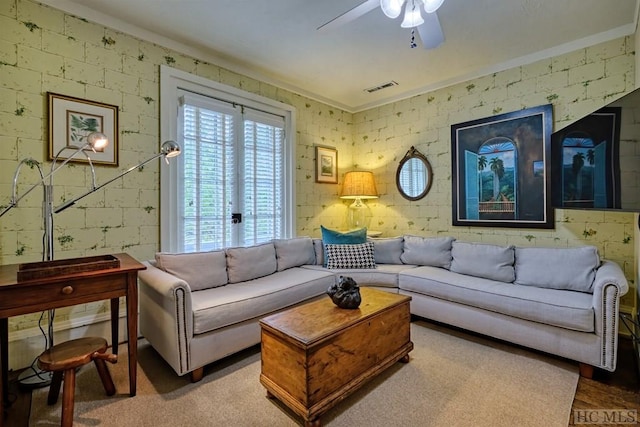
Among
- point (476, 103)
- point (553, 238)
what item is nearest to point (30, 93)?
point (476, 103)

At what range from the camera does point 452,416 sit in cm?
164

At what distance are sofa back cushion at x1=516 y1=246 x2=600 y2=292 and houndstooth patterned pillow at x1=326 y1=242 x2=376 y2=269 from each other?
140 cm

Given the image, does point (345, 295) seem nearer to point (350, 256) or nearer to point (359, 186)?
point (350, 256)

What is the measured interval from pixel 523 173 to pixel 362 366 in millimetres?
2643

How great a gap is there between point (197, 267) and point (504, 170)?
128 inches

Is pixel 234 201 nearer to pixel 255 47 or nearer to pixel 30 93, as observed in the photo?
pixel 255 47

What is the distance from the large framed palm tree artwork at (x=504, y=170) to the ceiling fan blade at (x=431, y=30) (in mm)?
1723

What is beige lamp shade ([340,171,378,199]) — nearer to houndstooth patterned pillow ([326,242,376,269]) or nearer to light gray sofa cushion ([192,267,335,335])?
houndstooth patterned pillow ([326,242,376,269])

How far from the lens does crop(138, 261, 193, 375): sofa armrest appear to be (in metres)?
1.91

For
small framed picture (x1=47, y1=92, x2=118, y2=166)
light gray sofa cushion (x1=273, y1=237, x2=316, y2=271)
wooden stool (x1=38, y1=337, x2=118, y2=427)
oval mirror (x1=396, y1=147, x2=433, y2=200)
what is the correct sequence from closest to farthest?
wooden stool (x1=38, y1=337, x2=118, y2=427)
small framed picture (x1=47, y1=92, x2=118, y2=166)
light gray sofa cushion (x1=273, y1=237, x2=316, y2=271)
oval mirror (x1=396, y1=147, x2=433, y2=200)

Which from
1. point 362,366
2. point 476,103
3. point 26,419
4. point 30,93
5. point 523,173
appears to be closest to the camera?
point 26,419

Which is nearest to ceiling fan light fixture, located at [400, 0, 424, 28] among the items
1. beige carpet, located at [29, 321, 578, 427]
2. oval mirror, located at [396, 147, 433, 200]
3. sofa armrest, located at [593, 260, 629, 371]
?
sofa armrest, located at [593, 260, 629, 371]

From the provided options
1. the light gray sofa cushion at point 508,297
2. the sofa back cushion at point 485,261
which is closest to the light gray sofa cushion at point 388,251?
the light gray sofa cushion at point 508,297

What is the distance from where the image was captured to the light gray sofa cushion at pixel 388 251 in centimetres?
357
